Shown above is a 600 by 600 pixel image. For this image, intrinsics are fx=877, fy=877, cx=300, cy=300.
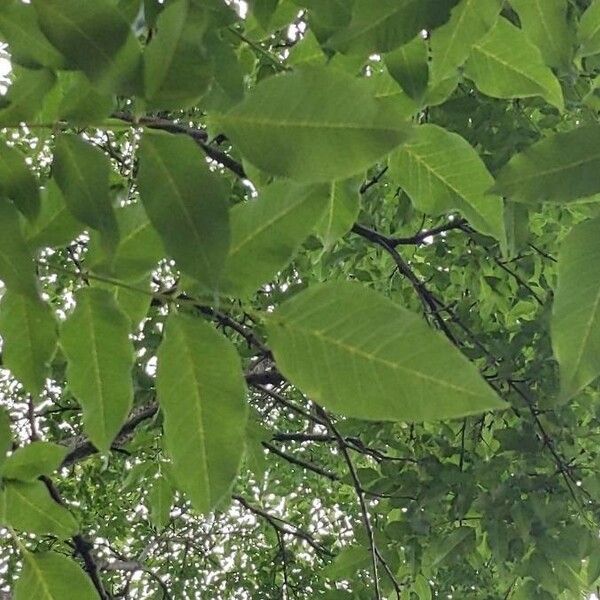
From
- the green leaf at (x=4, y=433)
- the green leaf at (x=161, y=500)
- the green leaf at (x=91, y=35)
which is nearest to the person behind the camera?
the green leaf at (x=91, y=35)

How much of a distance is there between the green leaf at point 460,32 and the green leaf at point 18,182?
34cm

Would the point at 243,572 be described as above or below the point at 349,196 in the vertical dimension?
above

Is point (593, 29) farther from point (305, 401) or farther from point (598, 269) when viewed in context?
point (305, 401)

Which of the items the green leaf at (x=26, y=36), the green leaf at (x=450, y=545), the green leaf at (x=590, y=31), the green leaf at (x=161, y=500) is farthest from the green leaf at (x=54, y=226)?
the green leaf at (x=450, y=545)

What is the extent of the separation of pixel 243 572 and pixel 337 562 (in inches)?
103

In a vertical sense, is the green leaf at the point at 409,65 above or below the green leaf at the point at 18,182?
above

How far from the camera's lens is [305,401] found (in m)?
4.11

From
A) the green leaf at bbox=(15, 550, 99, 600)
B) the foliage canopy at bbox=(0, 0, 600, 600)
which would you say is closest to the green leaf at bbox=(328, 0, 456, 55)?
the foliage canopy at bbox=(0, 0, 600, 600)

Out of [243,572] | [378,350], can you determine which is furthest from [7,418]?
[243,572]

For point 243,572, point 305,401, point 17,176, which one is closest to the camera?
point 17,176

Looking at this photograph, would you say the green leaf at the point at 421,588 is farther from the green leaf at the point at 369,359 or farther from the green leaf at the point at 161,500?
the green leaf at the point at 369,359

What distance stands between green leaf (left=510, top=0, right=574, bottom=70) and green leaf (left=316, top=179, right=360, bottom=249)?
0.90ft

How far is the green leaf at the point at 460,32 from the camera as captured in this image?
69cm

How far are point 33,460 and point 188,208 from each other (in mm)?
419
